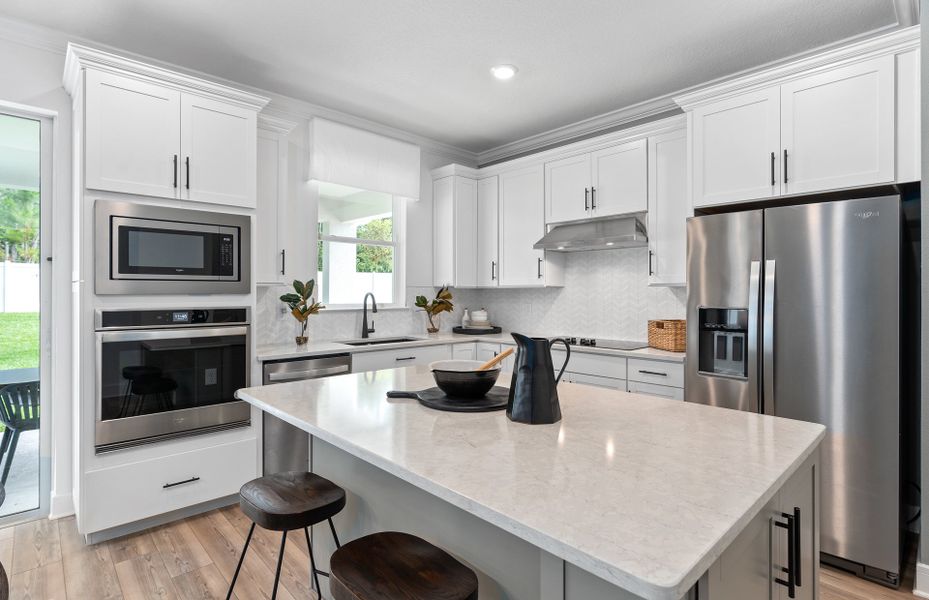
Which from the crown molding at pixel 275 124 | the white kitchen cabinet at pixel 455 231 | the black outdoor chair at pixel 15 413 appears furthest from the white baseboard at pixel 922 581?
the black outdoor chair at pixel 15 413

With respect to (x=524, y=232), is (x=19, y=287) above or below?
below

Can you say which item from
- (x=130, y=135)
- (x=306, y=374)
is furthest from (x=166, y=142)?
(x=306, y=374)

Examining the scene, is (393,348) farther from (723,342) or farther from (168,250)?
(723,342)

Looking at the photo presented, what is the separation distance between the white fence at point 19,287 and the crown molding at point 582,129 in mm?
3730

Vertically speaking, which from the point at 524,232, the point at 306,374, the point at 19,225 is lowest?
the point at 306,374

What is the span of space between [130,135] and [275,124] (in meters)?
0.98

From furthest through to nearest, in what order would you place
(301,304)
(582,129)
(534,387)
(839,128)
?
(582,129) → (301,304) → (839,128) → (534,387)

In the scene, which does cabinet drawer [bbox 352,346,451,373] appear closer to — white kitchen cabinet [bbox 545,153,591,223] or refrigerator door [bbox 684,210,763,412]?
white kitchen cabinet [bbox 545,153,591,223]

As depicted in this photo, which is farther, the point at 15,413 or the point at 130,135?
the point at 15,413

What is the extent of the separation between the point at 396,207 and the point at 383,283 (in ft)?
2.35

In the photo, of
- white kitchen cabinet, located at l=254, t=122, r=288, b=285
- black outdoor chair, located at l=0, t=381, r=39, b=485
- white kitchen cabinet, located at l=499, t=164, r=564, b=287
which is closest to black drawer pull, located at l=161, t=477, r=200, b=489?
black outdoor chair, located at l=0, t=381, r=39, b=485

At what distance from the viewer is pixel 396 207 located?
4.58 m

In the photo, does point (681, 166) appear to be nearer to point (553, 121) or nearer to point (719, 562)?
point (553, 121)

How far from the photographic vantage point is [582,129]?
4250mm
